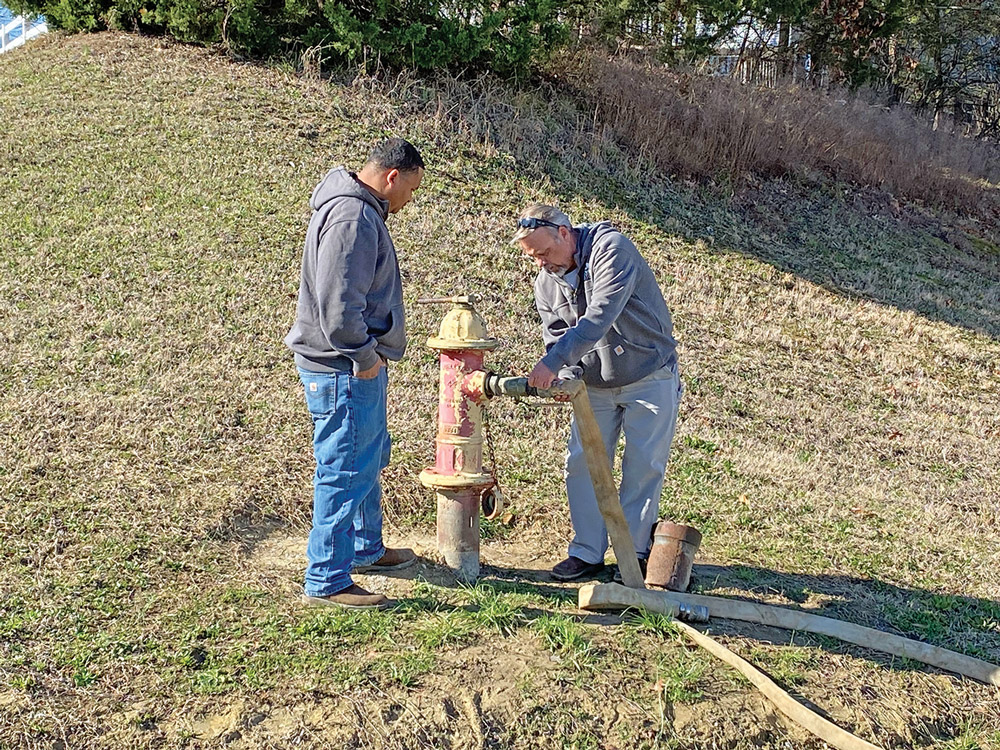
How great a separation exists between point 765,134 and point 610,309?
10180 mm

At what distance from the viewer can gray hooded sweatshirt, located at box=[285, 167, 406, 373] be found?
395cm

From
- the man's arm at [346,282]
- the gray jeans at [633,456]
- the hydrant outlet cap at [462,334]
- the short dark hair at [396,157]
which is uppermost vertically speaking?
the short dark hair at [396,157]

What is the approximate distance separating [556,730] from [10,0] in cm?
1271

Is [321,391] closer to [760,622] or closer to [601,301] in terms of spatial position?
[601,301]

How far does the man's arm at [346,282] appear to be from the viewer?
3.94 meters

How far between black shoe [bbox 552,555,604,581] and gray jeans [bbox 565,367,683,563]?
0.09ft

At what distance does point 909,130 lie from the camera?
1772 cm

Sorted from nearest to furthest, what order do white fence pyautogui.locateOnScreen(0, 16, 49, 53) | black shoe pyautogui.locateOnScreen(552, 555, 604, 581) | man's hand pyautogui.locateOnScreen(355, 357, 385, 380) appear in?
man's hand pyautogui.locateOnScreen(355, 357, 385, 380) < black shoe pyautogui.locateOnScreen(552, 555, 604, 581) < white fence pyautogui.locateOnScreen(0, 16, 49, 53)

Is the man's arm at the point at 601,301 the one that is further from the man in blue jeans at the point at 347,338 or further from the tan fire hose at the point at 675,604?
the man in blue jeans at the point at 347,338

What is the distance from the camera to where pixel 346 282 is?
3932mm

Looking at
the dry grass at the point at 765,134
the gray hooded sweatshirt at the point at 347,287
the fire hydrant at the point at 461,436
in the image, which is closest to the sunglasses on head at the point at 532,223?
the fire hydrant at the point at 461,436

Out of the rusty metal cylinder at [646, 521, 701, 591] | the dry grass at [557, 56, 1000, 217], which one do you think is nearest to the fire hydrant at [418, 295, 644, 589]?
the rusty metal cylinder at [646, 521, 701, 591]

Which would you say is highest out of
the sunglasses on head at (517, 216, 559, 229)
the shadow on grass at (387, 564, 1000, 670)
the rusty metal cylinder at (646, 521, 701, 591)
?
the sunglasses on head at (517, 216, 559, 229)

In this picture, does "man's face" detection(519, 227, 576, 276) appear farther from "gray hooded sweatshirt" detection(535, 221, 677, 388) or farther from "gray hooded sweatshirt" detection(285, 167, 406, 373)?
"gray hooded sweatshirt" detection(285, 167, 406, 373)
